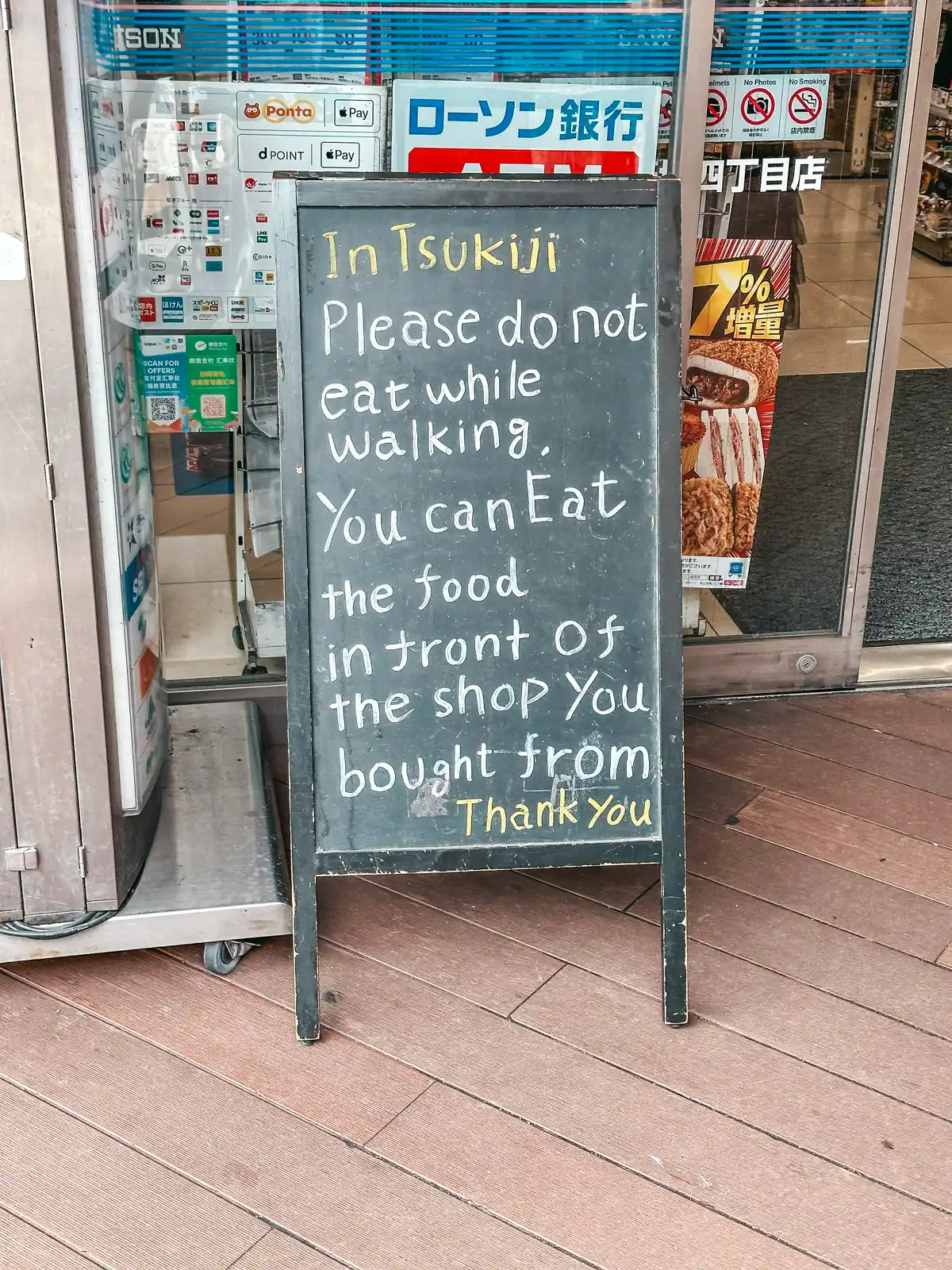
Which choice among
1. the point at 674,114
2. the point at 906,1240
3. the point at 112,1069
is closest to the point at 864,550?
the point at 674,114

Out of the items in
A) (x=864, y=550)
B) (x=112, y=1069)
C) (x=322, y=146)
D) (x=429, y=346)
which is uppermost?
(x=322, y=146)

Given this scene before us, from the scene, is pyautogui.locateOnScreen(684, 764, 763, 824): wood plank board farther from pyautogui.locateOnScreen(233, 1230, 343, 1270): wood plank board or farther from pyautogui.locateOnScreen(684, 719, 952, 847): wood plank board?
pyautogui.locateOnScreen(233, 1230, 343, 1270): wood plank board

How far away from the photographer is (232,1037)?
2463 mm

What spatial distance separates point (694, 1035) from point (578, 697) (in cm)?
68

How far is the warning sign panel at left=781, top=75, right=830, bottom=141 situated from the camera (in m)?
3.12

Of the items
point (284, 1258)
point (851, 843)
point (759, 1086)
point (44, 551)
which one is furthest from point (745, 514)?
point (284, 1258)

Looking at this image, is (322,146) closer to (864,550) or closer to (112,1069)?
(864,550)

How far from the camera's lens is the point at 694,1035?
2479 millimetres

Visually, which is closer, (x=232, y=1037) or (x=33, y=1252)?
(x=33, y=1252)

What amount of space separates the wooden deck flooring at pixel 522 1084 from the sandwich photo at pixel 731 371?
1.13 metres

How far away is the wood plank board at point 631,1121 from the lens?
2.09m

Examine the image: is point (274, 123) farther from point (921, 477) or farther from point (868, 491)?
point (921, 477)

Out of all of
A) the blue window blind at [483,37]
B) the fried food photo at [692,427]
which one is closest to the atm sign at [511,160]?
the blue window blind at [483,37]

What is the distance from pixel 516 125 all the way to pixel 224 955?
1.93 meters
